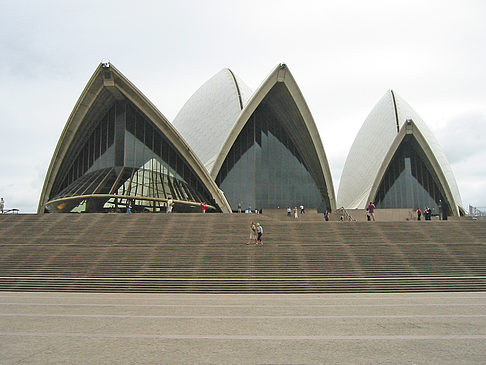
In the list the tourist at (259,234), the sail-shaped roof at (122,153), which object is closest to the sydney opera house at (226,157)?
the sail-shaped roof at (122,153)

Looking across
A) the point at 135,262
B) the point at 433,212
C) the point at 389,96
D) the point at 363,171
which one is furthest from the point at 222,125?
the point at 135,262

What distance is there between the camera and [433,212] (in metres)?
34.3

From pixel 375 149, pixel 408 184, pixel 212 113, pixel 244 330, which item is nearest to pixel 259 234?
pixel 244 330

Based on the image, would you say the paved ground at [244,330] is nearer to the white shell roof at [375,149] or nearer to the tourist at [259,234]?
the tourist at [259,234]

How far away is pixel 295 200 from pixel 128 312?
24692mm

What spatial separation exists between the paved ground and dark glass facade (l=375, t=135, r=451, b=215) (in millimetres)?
25102

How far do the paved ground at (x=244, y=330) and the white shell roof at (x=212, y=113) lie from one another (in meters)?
23.3

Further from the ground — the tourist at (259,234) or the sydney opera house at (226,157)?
the sydney opera house at (226,157)

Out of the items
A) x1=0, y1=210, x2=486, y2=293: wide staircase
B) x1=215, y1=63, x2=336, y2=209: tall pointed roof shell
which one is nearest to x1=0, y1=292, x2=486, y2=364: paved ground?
x1=0, y1=210, x2=486, y2=293: wide staircase

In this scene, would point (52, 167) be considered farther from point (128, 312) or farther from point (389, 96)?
point (389, 96)

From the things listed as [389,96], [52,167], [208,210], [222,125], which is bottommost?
[208,210]

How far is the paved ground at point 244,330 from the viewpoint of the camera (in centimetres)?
496

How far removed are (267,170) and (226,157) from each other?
121 inches

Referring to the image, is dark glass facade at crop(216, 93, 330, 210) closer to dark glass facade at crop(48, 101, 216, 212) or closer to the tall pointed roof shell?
the tall pointed roof shell
